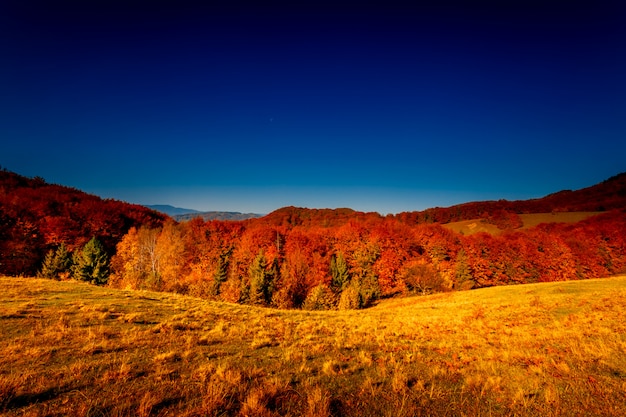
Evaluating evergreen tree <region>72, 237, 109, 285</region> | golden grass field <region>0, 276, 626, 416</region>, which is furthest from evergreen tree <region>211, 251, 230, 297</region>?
golden grass field <region>0, 276, 626, 416</region>

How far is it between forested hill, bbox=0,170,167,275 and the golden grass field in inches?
1822

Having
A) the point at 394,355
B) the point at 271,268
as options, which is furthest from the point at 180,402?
the point at 271,268

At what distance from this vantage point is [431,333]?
48.5 ft

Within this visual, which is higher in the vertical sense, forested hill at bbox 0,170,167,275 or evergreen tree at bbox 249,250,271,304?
forested hill at bbox 0,170,167,275

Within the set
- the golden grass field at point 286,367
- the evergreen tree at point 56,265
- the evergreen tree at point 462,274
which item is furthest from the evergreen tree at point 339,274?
the evergreen tree at point 56,265

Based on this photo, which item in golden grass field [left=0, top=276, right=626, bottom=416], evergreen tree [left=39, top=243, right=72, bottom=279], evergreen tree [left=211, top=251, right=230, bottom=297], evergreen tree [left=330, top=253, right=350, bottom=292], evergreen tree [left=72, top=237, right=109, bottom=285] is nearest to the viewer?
golden grass field [left=0, top=276, right=626, bottom=416]

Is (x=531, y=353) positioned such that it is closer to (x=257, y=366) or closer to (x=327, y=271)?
(x=257, y=366)

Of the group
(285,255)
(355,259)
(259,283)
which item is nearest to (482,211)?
(355,259)

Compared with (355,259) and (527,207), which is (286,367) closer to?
(355,259)

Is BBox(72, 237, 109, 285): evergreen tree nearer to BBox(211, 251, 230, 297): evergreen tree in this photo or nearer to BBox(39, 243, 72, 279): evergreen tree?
BBox(39, 243, 72, 279): evergreen tree

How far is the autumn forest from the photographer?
1884 inches

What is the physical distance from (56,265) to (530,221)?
13559 centimetres

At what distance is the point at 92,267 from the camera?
4559 cm

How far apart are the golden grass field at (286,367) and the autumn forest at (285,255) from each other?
32741 mm
